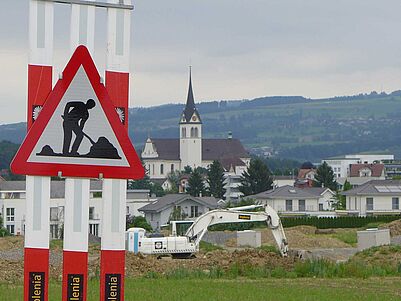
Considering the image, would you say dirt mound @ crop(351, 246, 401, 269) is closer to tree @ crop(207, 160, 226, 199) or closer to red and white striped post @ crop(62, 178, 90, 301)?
red and white striped post @ crop(62, 178, 90, 301)

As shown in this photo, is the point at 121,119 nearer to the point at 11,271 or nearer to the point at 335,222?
the point at 11,271

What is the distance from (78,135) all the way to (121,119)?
30 centimetres

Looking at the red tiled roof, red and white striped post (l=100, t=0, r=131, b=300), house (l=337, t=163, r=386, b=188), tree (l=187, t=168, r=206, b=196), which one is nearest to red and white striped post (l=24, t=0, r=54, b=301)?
red and white striped post (l=100, t=0, r=131, b=300)

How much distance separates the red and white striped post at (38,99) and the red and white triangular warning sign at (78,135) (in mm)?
116

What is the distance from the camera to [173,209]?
94312mm

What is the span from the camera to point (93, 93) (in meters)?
7.21

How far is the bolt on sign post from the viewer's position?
7.14 metres

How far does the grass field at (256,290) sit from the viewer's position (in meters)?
16.9

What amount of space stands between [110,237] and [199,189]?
128630 millimetres

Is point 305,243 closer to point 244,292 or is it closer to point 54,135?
point 244,292

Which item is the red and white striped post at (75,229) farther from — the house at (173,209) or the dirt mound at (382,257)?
the house at (173,209)

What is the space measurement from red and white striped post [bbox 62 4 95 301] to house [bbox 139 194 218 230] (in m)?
83.6

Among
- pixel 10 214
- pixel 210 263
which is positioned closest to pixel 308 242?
pixel 210 263

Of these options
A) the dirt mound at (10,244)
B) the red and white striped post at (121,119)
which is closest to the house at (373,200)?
the dirt mound at (10,244)
